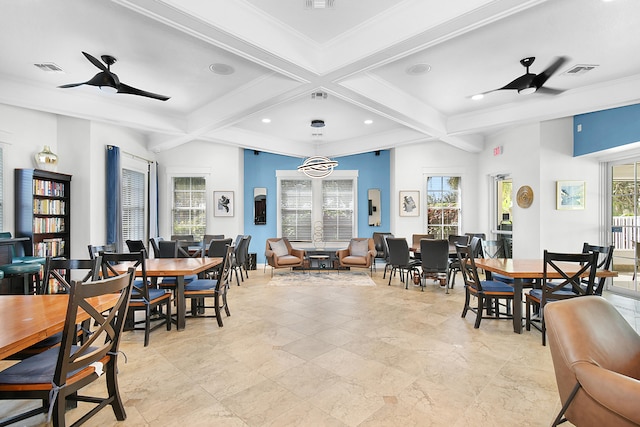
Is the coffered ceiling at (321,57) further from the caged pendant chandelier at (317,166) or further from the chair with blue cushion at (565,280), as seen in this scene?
the chair with blue cushion at (565,280)

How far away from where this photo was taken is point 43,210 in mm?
5215

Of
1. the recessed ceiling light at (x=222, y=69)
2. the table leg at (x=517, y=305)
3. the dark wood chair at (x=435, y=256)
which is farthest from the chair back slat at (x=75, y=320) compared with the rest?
the dark wood chair at (x=435, y=256)

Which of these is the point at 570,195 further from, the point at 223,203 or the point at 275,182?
the point at 223,203

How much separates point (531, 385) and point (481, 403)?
22.3 inches

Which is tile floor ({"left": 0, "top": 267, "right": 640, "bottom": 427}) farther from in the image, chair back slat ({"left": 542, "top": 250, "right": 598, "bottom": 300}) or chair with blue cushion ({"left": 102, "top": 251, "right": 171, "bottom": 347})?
chair back slat ({"left": 542, "top": 250, "right": 598, "bottom": 300})

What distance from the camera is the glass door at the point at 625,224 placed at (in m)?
5.29

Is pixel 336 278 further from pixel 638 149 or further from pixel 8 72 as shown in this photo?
pixel 8 72

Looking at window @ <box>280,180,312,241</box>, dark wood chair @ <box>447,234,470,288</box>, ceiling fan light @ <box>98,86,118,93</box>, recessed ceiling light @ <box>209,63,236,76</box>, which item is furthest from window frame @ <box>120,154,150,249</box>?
dark wood chair @ <box>447,234,470,288</box>

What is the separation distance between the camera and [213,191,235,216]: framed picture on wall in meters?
8.09

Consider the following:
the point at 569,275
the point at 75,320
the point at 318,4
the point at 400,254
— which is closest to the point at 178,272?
the point at 75,320

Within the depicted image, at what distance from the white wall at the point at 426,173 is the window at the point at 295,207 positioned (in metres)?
2.32

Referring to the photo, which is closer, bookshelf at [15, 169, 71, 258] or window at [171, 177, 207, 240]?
bookshelf at [15, 169, 71, 258]

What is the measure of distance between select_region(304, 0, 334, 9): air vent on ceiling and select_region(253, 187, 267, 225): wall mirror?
5948 mm

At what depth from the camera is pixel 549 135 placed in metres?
5.96
